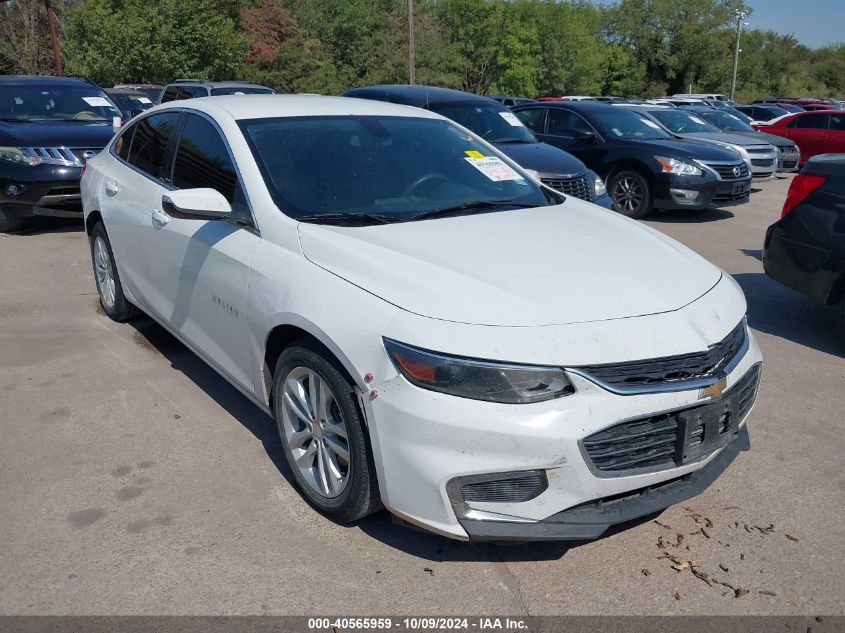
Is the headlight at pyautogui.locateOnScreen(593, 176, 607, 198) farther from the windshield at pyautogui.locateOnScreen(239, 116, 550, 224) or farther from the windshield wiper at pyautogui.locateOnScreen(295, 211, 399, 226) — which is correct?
the windshield wiper at pyautogui.locateOnScreen(295, 211, 399, 226)

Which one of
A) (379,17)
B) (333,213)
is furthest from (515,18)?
(333,213)

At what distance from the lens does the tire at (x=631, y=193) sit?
10688mm

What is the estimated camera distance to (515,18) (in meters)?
51.7

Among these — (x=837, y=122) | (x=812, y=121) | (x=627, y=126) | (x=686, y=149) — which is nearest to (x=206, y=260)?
(x=686, y=149)

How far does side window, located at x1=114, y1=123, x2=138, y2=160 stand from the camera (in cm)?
521

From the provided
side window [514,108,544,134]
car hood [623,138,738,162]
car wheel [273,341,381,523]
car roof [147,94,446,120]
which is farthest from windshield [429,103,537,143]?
car wheel [273,341,381,523]

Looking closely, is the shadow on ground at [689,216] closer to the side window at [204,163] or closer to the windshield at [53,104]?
the windshield at [53,104]

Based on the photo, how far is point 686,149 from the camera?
10742 millimetres

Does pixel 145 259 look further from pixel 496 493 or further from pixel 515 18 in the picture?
pixel 515 18

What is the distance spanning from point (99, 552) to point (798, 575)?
267 centimetres

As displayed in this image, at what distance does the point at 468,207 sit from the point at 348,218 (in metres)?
0.67

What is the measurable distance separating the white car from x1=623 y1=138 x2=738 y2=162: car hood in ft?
22.7

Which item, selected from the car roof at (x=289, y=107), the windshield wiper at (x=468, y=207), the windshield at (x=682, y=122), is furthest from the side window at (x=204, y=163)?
the windshield at (x=682, y=122)

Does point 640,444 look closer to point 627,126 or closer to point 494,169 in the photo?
point 494,169
